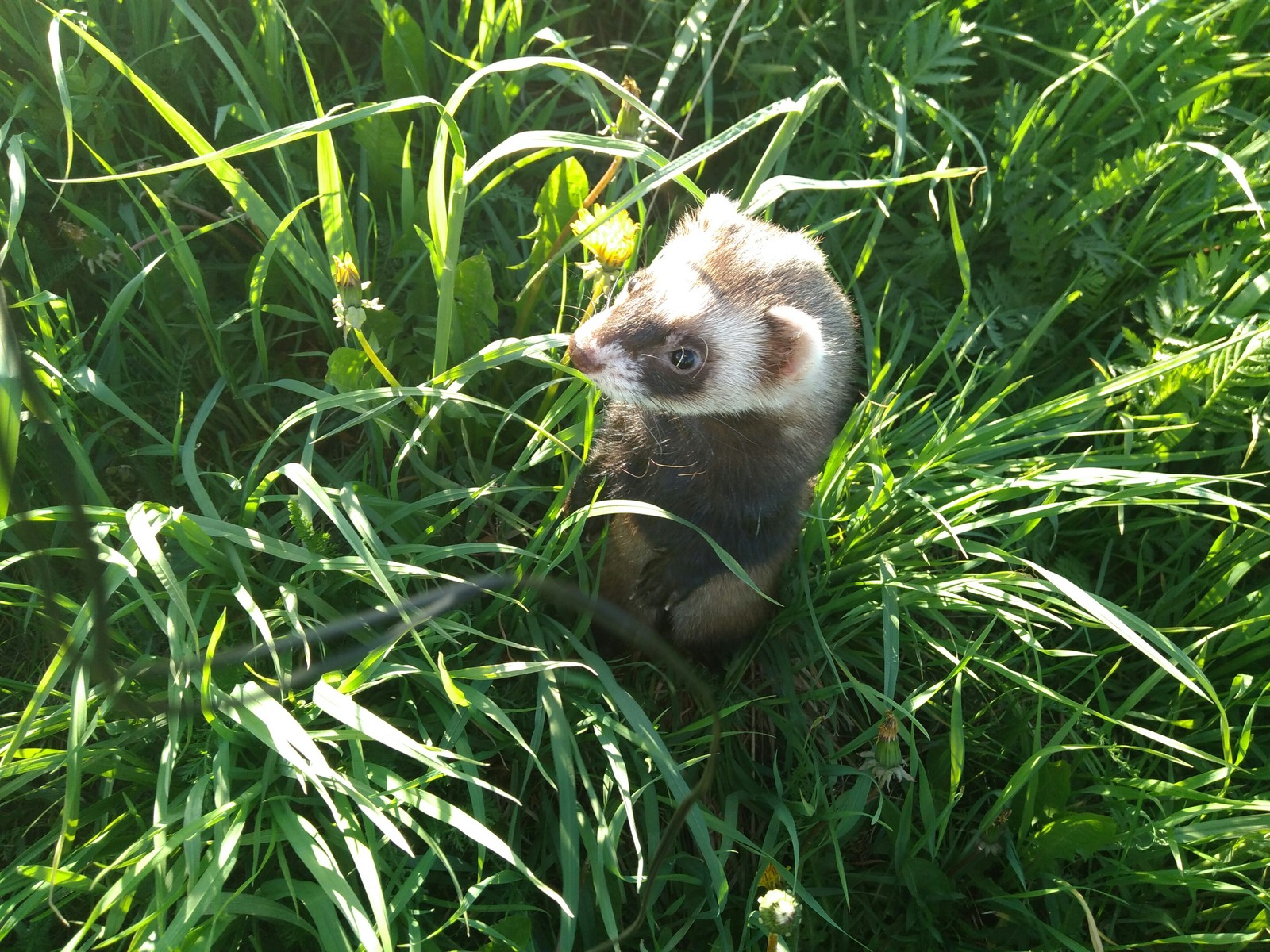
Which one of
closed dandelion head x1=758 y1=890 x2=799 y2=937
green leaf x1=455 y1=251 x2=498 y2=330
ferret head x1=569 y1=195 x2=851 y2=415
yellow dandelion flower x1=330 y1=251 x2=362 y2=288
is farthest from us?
green leaf x1=455 y1=251 x2=498 y2=330

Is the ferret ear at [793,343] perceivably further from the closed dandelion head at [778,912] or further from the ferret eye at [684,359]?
the closed dandelion head at [778,912]

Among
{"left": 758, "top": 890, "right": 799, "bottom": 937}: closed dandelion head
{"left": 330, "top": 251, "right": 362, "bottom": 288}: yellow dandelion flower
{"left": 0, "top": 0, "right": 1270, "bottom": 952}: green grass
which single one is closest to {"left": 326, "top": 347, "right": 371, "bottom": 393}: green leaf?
{"left": 0, "top": 0, "right": 1270, "bottom": 952}: green grass

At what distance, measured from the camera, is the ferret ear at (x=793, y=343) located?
2.04 meters

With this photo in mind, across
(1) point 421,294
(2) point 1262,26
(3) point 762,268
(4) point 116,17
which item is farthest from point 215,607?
(2) point 1262,26

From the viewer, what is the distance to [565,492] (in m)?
2.10

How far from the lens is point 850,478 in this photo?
250 centimetres

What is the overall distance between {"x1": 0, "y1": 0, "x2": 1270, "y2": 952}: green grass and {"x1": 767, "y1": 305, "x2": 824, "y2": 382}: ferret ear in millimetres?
302

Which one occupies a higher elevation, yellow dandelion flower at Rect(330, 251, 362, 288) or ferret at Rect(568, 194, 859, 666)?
yellow dandelion flower at Rect(330, 251, 362, 288)

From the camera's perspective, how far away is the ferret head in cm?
206

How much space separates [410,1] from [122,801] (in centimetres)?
221

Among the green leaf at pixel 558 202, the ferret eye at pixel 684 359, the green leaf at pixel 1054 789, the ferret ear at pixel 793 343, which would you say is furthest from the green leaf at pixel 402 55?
the green leaf at pixel 1054 789

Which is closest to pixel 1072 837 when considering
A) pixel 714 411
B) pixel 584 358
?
pixel 714 411

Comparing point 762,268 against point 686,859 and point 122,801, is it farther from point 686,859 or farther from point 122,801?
point 122,801

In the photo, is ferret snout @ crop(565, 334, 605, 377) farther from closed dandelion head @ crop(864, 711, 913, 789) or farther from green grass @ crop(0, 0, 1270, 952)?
closed dandelion head @ crop(864, 711, 913, 789)
